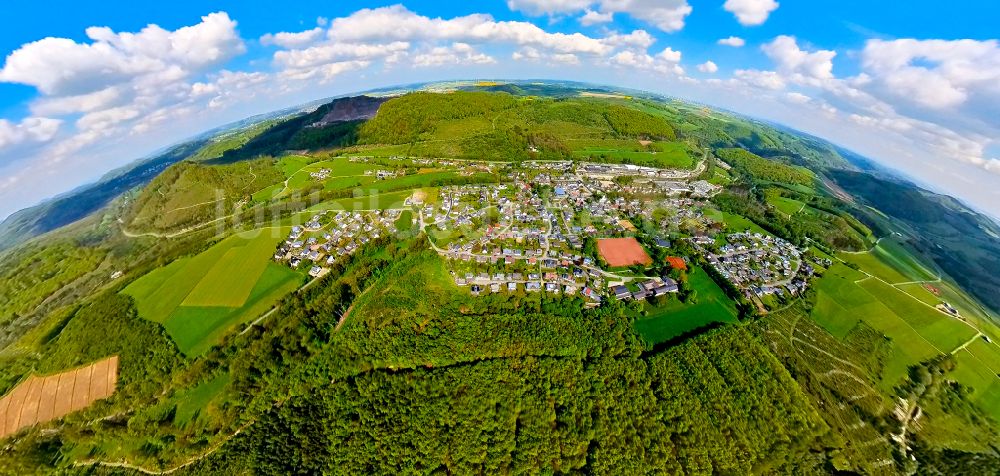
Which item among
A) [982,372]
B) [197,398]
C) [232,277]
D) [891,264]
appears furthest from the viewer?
[891,264]

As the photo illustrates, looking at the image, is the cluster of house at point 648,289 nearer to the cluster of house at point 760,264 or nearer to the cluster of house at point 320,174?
the cluster of house at point 760,264

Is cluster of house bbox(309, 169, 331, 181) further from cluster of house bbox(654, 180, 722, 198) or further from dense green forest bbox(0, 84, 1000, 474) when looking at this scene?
cluster of house bbox(654, 180, 722, 198)

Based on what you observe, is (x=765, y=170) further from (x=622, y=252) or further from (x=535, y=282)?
(x=535, y=282)

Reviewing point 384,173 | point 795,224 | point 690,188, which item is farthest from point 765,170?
point 384,173

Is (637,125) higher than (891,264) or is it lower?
higher

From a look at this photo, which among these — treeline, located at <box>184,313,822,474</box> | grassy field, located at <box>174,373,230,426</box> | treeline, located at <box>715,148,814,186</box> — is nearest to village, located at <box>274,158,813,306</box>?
treeline, located at <box>184,313,822,474</box>

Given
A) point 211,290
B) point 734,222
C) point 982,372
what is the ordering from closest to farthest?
point 982,372 → point 211,290 → point 734,222
